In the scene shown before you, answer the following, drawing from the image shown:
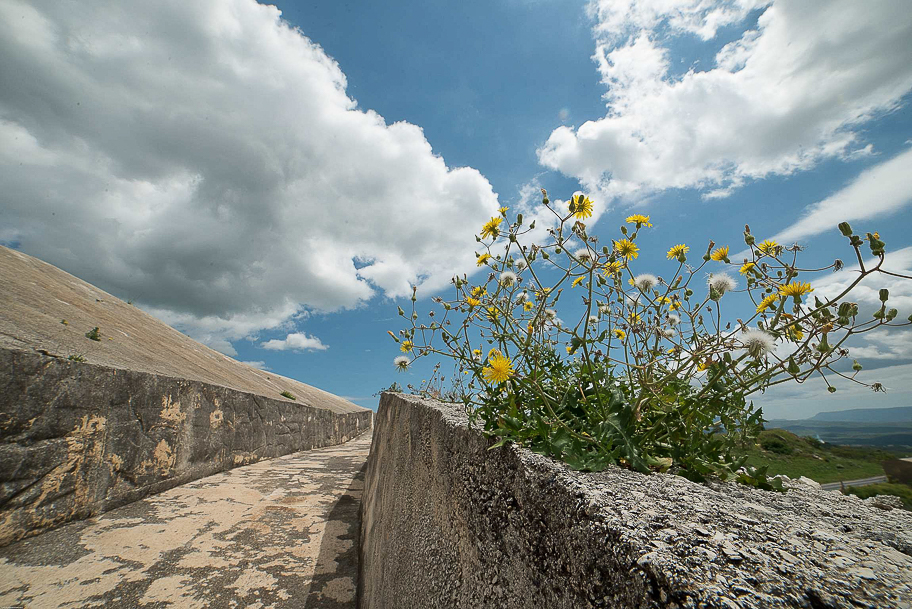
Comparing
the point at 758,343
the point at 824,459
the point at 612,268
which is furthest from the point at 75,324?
the point at 824,459

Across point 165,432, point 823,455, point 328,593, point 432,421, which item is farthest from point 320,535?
point 823,455

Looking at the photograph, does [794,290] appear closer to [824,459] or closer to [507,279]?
[507,279]

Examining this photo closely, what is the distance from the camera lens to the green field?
237cm

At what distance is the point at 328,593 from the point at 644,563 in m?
2.83

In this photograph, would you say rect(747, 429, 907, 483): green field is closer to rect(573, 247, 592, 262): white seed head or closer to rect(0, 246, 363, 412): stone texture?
rect(573, 247, 592, 262): white seed head

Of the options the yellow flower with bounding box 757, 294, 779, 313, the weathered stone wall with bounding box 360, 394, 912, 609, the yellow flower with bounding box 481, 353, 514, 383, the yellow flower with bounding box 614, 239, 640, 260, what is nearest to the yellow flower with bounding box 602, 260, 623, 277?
the yellow flower with bounding box 614, 239, 640, 260

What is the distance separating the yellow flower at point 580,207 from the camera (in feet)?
5.57

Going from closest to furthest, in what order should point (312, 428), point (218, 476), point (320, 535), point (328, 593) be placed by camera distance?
point (328, 593) → point (320, 535) → point (218, 476) → point (312, 428)

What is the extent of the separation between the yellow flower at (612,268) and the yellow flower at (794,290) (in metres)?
0.51

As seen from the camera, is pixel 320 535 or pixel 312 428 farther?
pixel 312 428

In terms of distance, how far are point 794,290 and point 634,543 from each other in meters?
1.06

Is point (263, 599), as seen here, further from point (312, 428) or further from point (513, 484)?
point (312, 428)

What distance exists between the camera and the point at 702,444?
1.25 metres

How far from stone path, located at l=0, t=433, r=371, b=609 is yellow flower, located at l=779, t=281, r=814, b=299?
114 inches
